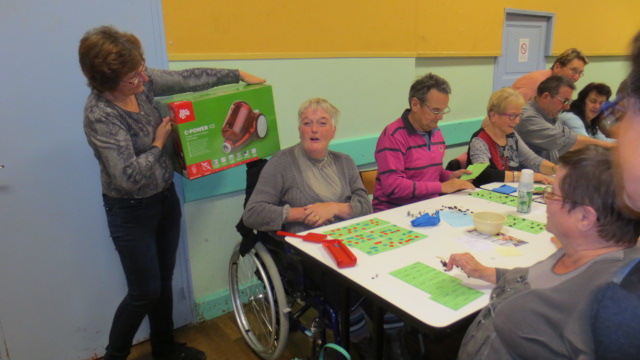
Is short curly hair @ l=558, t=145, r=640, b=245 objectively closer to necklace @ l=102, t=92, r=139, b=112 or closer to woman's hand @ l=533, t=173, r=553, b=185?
woman's hand @ l=533, t=173, r=553, b=185

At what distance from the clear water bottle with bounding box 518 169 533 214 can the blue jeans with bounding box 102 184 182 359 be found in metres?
1.50

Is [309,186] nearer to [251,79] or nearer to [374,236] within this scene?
[374,236]

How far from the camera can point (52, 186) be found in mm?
1911

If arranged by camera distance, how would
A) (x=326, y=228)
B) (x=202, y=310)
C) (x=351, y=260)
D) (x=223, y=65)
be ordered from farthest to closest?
(x=202, y=310) → (x=223, y=65) → (x=326, y=228) → (x=351, y=260)

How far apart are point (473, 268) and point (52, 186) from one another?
175 cm

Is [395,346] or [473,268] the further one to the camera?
[395,346]

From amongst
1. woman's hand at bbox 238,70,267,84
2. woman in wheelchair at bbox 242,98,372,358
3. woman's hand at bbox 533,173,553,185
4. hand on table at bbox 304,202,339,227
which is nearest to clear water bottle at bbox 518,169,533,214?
woman's hand at bbox 533,173,553,185

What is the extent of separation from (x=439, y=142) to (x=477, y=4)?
75.2 inches

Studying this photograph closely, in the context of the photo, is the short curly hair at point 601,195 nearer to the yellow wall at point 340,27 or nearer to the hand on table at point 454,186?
the hand on table at point 454,186

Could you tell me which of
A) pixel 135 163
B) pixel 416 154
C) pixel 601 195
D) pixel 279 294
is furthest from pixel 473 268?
pixel 135 163

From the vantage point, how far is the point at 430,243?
1.55 metres

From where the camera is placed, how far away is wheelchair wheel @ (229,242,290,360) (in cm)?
184

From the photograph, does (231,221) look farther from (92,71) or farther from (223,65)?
(92,71)

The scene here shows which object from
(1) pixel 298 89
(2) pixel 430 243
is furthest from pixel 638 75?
(1) pixel 298 89
